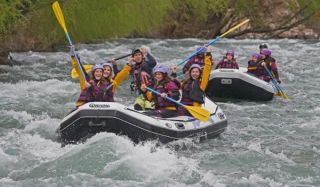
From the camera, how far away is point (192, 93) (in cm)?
984

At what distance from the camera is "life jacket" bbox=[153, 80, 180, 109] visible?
9680 millimetres

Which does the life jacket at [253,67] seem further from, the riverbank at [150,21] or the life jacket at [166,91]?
the riverbank at [150,21]

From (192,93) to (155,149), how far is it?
1.44m

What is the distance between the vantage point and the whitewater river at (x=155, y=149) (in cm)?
785

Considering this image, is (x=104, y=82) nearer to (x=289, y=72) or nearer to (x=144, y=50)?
(x=144, y=50)

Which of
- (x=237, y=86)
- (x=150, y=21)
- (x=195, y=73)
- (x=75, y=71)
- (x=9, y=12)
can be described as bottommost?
(x=237, y=86)

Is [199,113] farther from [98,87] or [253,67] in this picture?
[253,67]

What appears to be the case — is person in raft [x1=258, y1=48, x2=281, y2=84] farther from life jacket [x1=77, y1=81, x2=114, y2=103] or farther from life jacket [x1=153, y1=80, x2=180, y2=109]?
life jacket [x1=77, y1=81, x2=114, y2=103]

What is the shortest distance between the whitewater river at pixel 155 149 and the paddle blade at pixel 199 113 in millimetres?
419

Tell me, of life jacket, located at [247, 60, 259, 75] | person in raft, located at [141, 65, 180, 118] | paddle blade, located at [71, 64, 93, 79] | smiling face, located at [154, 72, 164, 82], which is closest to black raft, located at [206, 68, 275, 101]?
life jacket, located at [247, 60, 259, 75]

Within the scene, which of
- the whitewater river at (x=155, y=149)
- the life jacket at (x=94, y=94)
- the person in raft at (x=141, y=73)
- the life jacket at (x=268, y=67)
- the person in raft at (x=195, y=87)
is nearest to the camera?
the whitewater river at (x=155, y=149)

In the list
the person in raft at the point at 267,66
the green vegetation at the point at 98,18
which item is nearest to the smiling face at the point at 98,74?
the person in raft at the point at 267,66

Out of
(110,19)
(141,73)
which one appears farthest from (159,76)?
(110,19)

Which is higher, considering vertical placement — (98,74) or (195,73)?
(98,74)
